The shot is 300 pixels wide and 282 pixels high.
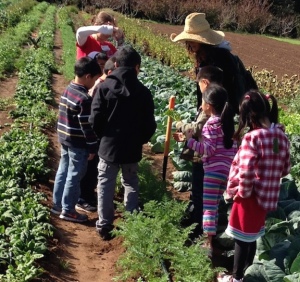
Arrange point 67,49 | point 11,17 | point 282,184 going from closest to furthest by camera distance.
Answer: point 282,184, point 67,49, point 11,17

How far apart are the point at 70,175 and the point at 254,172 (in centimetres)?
226

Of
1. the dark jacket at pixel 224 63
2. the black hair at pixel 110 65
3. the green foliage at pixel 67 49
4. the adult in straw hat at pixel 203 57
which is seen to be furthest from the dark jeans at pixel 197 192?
the green foliage at pixel 67 49

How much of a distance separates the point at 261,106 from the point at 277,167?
482mm

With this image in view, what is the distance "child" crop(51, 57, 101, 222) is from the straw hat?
39.1 inches

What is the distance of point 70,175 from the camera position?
5.81 meters

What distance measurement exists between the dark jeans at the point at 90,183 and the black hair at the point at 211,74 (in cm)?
181

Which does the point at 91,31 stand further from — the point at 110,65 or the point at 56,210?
the point at 56,210

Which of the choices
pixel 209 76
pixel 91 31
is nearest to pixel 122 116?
pixel 209 76

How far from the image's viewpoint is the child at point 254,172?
420 centimetres

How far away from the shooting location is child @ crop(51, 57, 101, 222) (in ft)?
18.3

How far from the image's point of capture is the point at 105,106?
A: 521 cm

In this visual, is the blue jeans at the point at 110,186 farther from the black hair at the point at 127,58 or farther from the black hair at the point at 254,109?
the black hair at the point at 254,109

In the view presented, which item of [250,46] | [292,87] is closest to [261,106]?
[292,87]

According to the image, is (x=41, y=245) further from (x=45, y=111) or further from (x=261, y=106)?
(x=45, y=111)
